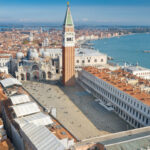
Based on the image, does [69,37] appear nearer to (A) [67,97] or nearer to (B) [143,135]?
(A) [67,97]

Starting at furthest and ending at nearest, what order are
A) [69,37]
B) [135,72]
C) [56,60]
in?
1. [56,60]
2. [135,72]
3. [69,37]

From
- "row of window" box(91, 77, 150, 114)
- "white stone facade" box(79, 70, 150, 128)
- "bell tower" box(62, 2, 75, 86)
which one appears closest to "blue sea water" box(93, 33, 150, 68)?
"bell tower" box(62, 2, 75, 86)

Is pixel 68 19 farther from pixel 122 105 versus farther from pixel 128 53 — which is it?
pixel 128 53

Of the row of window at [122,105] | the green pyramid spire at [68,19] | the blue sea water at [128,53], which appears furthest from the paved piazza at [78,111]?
the blue sea water at [128,53]

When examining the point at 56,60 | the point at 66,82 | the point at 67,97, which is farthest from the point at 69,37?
the point at 56,60

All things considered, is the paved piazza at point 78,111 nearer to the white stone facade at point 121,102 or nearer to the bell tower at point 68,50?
the white stone facade at point 121,102
